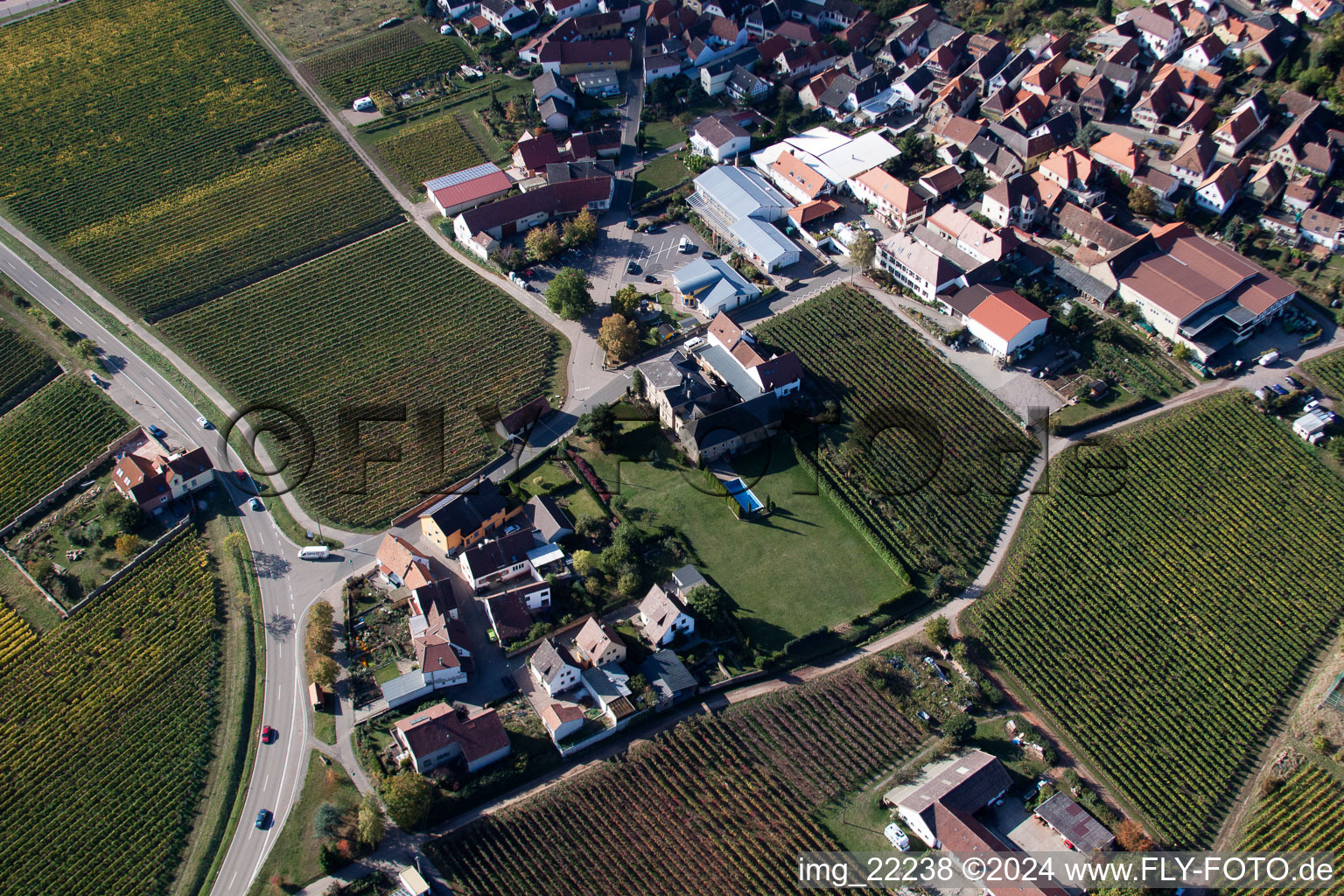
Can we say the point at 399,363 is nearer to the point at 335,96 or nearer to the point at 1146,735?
the point at 335,96

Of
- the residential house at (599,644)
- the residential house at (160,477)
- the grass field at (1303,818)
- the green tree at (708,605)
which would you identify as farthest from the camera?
the residential house at (160,477)

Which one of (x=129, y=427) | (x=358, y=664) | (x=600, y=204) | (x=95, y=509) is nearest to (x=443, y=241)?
(x=600, y=204)

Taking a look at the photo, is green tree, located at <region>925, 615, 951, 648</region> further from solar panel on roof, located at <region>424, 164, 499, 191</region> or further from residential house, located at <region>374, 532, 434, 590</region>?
solar panel on roof, located at <region>424, 164, 499, 191</region>

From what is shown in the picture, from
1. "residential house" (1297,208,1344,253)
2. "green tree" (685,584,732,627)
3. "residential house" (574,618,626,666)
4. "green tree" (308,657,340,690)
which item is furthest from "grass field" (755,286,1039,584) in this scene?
"green tree" (308,657,340,690)

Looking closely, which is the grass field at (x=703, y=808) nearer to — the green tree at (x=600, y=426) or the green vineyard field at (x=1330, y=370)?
the green tree at (x=600, y=426)

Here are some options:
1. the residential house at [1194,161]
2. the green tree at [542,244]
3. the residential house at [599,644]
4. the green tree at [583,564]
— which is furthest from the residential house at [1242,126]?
the residential house at [599,644]

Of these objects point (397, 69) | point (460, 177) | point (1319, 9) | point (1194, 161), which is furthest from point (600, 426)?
point (1319, 9)
